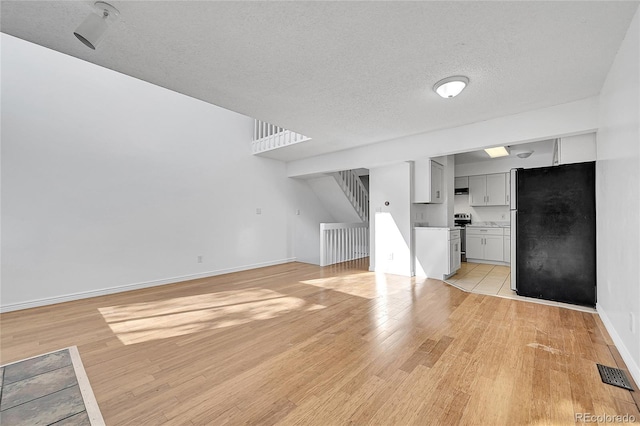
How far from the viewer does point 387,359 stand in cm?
213

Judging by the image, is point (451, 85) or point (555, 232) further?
point (555, 232)

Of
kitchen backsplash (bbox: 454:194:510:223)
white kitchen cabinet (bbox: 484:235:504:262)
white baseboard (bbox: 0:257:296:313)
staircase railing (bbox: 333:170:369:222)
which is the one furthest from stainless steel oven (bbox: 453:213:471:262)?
white baseboard (bbox: 0:257:296:313)

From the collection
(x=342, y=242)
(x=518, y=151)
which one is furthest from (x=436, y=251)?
(x=518, y=151)

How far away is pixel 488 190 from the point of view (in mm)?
6773

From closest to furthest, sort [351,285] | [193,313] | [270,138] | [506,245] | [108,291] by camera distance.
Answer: [193,313]
[108,291]
[351,285]
[270,138]
[506,245]

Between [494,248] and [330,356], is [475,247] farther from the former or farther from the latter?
[330,356]

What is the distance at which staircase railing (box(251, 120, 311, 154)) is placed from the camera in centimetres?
524

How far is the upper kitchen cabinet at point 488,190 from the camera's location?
6.58m

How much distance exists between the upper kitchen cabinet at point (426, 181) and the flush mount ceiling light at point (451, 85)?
2205 mm

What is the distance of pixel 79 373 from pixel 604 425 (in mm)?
3367

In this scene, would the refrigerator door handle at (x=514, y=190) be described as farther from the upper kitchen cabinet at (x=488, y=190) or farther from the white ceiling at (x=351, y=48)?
the upper kitchen cabinet at (x=488, y=190)

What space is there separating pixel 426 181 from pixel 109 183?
521cm

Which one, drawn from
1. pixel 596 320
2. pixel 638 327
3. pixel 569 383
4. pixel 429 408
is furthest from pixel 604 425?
pixel 596 320

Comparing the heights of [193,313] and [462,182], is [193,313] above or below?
below
